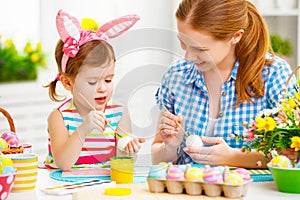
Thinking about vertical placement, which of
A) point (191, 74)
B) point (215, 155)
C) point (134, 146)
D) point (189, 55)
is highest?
point (189, 55)

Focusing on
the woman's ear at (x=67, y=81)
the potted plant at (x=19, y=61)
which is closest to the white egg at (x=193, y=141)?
the woman's ear at (x=67, y=81)

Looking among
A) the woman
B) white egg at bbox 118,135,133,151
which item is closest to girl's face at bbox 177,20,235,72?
the woman

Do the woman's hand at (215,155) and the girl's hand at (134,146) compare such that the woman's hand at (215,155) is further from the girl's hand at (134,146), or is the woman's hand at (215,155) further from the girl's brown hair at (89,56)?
the girl's brown hair at (89,56)

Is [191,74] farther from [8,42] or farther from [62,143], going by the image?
[8,42]

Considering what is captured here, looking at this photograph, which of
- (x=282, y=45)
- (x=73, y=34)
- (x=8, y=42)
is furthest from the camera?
(x=8, y=42)

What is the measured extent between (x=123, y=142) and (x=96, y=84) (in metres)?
0.20

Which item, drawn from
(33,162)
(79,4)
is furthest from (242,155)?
(79,4)

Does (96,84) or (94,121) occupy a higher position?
(96,84)

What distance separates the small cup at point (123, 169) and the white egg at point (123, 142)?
0.04 m

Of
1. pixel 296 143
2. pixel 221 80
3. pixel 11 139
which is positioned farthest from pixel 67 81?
pixel 296 143

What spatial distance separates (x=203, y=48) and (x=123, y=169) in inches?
18.3

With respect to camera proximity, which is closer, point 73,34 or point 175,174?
point 175,174

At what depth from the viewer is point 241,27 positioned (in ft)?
6.26

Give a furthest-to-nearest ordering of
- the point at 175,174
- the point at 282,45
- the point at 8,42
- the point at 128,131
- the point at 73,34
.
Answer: the point at 8,42
the point at 282,45
the point at 73,34
the point at 128,131
the point at 175,174
